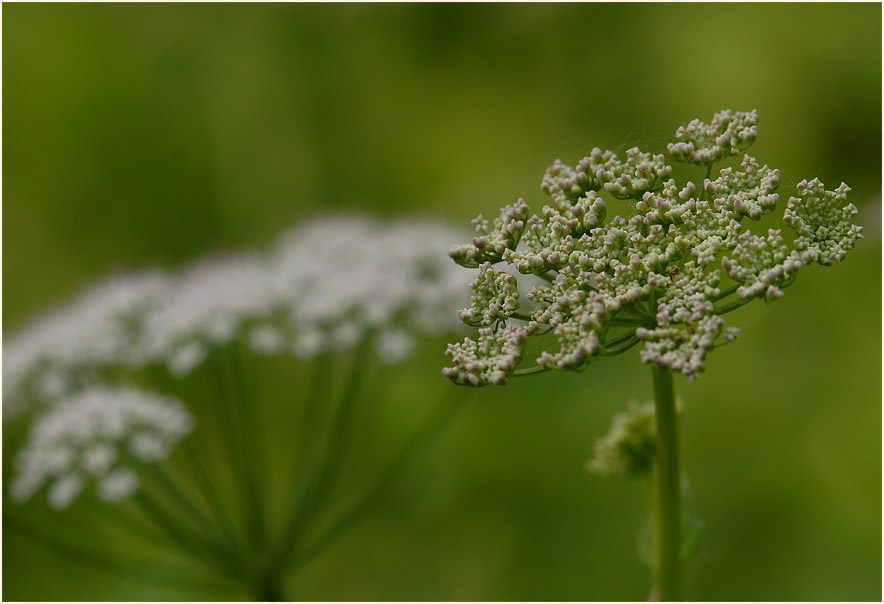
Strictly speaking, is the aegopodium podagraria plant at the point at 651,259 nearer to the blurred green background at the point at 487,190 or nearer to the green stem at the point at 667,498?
the green stem at the point at 667,498

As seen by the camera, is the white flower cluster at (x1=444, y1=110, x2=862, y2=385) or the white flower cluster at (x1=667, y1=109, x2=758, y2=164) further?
the white flower cluster at (x1=667, y1=109, x2=758, y2=164)

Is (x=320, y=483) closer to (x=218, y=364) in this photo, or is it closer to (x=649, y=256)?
(x=218, y=364)

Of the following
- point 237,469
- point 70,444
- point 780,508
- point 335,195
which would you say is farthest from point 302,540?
point 335,195

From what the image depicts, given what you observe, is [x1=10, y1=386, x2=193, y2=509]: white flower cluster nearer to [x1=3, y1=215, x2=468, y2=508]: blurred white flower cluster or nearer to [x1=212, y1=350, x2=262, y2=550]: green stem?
[x1=3, y1=215, x2=468, y2=508]: blurred white flower cluster

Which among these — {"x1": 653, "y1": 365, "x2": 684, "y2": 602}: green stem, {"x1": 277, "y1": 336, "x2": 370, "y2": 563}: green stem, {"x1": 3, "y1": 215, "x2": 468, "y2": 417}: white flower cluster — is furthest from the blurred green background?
{"x1": 653, "y1": 365, "x2": 684, "y2": 602}: green stem

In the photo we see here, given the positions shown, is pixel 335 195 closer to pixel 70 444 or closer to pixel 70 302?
pixel 70 302

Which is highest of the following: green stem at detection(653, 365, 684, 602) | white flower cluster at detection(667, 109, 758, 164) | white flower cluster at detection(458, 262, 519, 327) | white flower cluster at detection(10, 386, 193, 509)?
white flower cluster at detection(667, 109, 758, 164)

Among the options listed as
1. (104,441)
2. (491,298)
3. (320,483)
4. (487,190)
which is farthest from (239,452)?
(487,190)
